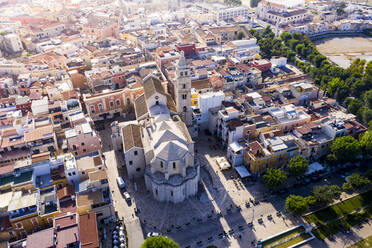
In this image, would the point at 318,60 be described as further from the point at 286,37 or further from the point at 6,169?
the point at 6,169

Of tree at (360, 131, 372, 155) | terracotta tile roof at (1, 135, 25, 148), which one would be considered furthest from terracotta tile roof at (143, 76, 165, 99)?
tree at (360, 131, 372, 155)

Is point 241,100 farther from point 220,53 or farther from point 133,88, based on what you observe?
point 220,53

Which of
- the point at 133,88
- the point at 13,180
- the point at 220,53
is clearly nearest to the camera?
the point at 13,180

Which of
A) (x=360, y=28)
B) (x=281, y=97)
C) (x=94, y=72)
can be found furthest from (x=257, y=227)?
(x=360, y=28)

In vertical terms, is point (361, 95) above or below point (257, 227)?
above

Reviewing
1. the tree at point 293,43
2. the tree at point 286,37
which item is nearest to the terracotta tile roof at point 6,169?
the tree at point 293,43

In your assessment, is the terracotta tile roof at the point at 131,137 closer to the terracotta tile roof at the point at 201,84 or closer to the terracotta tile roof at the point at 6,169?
the terracotta tile roof at the point at 6,169

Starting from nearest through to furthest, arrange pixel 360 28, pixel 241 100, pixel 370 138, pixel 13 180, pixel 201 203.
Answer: pixel 13 180 < pixel 201 203 < pixel 370 138 < pixel 241 100 < pixel 360 28
